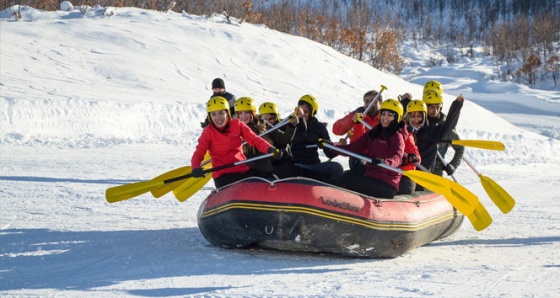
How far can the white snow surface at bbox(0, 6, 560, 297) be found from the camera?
6.06m

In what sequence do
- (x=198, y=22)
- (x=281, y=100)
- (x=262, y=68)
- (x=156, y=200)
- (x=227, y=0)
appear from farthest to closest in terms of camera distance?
(x=227, y=0), (x=198, y=22), (x=262, y=68), (x=281, y=100), (x=156, y=200)

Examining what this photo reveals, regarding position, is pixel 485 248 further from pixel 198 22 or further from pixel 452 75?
pixel 452 75

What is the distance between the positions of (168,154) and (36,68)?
25.5 ft

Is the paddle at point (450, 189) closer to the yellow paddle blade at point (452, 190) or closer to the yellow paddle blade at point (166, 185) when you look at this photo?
the yellow paddle blade at point (452, 190)

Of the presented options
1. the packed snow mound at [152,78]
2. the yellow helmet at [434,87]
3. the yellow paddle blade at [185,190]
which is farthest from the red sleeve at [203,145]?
the packed snow mound at [152,78]

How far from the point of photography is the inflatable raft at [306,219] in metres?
6.69

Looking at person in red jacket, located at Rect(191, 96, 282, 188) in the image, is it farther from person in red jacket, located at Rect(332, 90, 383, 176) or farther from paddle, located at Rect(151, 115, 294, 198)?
person in red jacket, located at Rect(332, 90, 383, 176)

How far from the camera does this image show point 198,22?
95.2 feet

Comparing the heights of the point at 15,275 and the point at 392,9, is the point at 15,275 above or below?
below

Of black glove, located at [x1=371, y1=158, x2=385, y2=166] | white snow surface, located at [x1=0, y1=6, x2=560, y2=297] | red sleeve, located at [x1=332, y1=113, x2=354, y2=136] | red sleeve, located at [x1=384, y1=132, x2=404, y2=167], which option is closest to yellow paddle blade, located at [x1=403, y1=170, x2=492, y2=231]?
red sleeve, located at [x1=384, y1=132, x2=404, y2=167]

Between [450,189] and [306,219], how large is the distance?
6.10 feet

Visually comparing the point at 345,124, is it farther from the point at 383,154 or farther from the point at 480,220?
the point at 480,220

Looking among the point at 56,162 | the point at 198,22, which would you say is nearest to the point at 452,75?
the point at 198,22

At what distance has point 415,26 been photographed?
104438 millimetres
